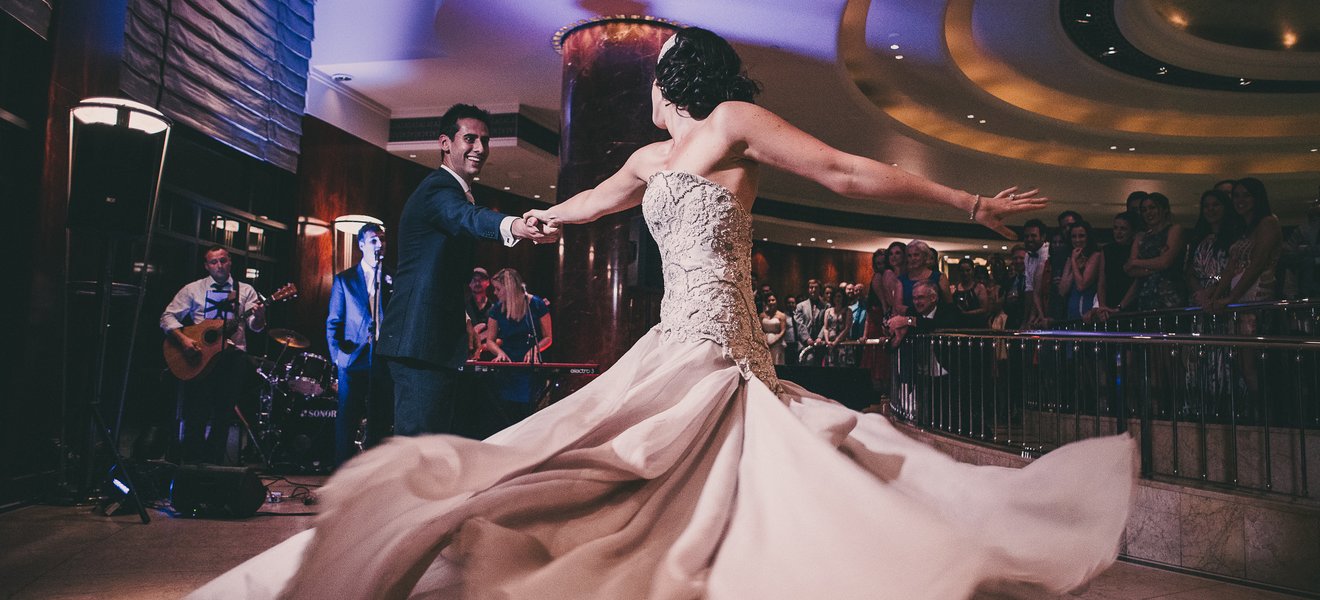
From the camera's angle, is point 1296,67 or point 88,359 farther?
point 1296,67

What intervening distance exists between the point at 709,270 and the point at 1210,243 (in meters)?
5.27

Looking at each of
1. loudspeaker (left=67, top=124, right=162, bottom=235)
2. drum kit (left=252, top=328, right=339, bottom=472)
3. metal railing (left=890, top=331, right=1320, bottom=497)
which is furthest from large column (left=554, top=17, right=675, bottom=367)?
loudspeaker (left=67, top=124, right=162, bottom=235)

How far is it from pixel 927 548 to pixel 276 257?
378 inches

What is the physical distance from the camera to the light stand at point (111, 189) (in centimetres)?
443

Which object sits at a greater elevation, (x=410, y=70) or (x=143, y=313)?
(x=410, y=70)

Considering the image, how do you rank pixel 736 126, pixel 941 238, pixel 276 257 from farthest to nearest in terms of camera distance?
pixel 941 238 < pixel 276 257 < pixel 736 126

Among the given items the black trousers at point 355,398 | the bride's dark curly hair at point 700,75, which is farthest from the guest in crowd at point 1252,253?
the black trousers at point 355,398

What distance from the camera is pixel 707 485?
188 centimetres

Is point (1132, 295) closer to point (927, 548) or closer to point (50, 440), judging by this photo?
point (927, 548)

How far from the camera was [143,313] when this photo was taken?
7340 millimetres

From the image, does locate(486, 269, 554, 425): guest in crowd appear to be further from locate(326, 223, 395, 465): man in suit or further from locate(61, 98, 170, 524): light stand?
locate(61, 98, 170, 524): light stand

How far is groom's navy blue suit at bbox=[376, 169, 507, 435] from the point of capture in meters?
3.07

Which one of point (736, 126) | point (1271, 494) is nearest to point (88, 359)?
point (736, 126)

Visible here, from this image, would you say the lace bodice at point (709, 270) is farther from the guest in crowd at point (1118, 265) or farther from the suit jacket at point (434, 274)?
the guest in crowd at point (1118, 265)
